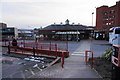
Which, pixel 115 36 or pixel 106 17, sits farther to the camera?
pixel 106 17

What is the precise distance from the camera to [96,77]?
4.91 meters

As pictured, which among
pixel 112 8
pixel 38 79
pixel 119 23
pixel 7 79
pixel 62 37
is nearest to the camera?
pixel 38 79

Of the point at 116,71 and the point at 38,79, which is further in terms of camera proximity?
the point at 38,79

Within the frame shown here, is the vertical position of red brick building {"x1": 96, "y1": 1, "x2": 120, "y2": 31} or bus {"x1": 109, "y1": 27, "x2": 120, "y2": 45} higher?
red brick building {"x1": 96, "y1": 1, "x2": 120, "y2": 31}

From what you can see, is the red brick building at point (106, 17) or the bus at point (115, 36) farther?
the red brick building at point (106, 17)

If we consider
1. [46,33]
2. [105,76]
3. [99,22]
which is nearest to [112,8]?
[99,22]

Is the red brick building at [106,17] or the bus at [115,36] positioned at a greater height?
the red brick building at [106,17]

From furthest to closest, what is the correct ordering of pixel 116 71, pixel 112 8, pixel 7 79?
pixel 112 8 → pixel 7 79 → pixel 116 71

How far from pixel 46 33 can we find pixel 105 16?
1129 inches

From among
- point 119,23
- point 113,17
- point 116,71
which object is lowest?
point 116,71

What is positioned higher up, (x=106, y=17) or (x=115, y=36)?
(x=106, y=17)

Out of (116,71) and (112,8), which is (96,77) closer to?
(116,71)

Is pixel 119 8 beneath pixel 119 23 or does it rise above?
above

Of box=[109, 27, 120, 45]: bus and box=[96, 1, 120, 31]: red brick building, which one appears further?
box=[96, 1, 120, 31]: red brick building
